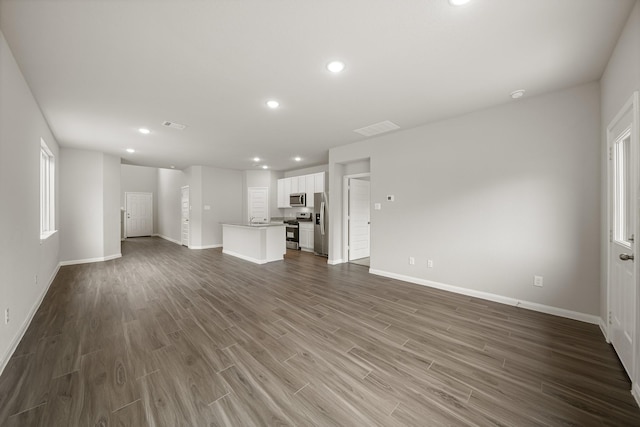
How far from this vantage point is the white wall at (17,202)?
1.99 metres

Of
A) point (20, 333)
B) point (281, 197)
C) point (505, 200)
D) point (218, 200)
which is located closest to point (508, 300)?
point (505, 200)

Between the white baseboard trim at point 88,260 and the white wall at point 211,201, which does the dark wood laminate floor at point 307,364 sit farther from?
the white wall at point 211,201

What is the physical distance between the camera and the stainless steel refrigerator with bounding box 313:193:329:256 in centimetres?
639

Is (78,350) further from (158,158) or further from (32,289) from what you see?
(158,158)

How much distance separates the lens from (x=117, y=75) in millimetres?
2461

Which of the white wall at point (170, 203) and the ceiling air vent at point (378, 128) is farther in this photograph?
the white wall at point (170, 203)

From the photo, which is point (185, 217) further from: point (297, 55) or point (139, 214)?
point (297, 55)

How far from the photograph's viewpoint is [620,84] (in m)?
2.06

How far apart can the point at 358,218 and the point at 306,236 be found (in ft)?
7.05

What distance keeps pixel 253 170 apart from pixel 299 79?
21.3 ft

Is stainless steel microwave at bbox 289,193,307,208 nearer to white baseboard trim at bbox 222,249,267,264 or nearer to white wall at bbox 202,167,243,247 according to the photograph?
white wall at bbox 202,167,243,247

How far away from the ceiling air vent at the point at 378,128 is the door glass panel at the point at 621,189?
2.48 m

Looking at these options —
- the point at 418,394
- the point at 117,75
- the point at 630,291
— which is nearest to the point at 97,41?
the point at 117,75

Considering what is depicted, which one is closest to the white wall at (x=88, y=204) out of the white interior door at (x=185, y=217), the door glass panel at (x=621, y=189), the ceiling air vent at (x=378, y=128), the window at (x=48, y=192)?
the window at (x=48, y=192)
